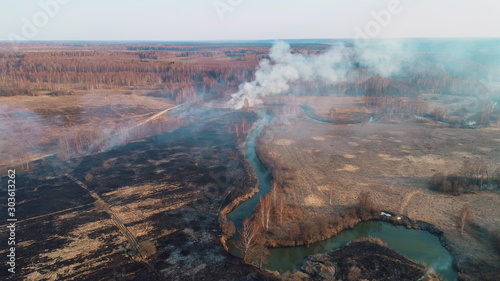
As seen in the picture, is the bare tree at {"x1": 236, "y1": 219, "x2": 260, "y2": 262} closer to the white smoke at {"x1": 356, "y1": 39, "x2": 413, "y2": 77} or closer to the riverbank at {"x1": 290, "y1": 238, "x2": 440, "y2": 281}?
the riverbank at {"x1": 290, "y1": 238, "x2": 440, "y2": 281}

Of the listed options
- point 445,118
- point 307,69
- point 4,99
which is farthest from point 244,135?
point 4,99

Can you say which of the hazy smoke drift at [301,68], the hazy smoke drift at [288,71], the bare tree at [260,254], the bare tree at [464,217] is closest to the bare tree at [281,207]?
the bare tree at [260,254]

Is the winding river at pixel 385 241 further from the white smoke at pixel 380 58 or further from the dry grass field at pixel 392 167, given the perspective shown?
the white smoke at pixel 380 58

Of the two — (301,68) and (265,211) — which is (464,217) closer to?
(265,211)

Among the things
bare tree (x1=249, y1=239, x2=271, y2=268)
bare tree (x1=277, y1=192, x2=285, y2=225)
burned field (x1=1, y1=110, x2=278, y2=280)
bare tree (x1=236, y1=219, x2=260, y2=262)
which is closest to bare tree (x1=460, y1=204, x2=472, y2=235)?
bare tree (x1=277, y1=192, x2=285, y2=225)

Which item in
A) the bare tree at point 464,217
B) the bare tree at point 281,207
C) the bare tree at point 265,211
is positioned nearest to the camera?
the bare tree at point 464,217

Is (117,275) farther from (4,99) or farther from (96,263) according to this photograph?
(4,99)
